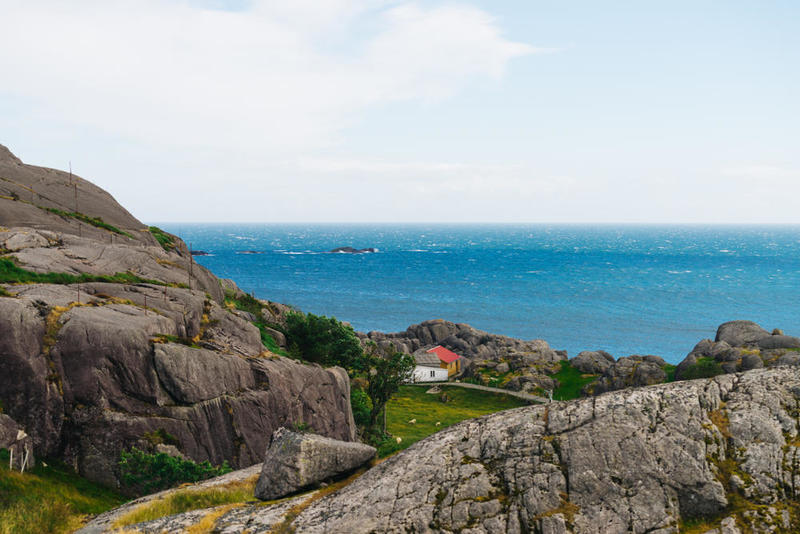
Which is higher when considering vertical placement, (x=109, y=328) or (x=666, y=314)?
(x=109, y=328)

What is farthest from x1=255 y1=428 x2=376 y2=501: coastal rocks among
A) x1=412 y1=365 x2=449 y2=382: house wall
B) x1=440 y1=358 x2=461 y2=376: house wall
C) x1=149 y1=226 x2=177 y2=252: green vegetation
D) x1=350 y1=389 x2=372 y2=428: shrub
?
x1=440 y1=358 x2=461 y2=376: house wall

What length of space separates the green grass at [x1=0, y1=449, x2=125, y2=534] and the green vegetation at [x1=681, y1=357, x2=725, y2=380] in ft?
232

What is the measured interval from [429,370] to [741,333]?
51926mm

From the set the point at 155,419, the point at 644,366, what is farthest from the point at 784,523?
the point at 644,366

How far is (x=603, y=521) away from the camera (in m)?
10.6

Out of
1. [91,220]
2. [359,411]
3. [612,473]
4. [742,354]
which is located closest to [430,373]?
[359,411]

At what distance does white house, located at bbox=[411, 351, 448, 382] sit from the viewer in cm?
8750

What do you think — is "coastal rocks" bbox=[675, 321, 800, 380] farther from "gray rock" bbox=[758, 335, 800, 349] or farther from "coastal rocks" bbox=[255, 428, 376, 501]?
"coastal rocks" bbox=[255, 428, 376, 501]

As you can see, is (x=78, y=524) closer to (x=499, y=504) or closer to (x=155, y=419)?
(x=155, y=419)

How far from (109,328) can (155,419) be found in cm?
553

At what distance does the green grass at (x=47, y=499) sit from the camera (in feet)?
50.6

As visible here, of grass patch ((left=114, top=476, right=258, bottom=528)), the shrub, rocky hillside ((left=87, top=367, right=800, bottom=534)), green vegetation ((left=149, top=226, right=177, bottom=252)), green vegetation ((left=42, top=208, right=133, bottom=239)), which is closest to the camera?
rocky hillside ((left=87, top=367, right=800, bottom=534))

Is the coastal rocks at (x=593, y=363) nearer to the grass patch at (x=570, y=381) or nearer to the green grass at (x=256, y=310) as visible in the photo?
the grass patch at (x=570, y=381)

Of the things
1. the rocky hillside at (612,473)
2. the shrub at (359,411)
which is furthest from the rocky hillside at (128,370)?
the rocky hillside at (612,473)
